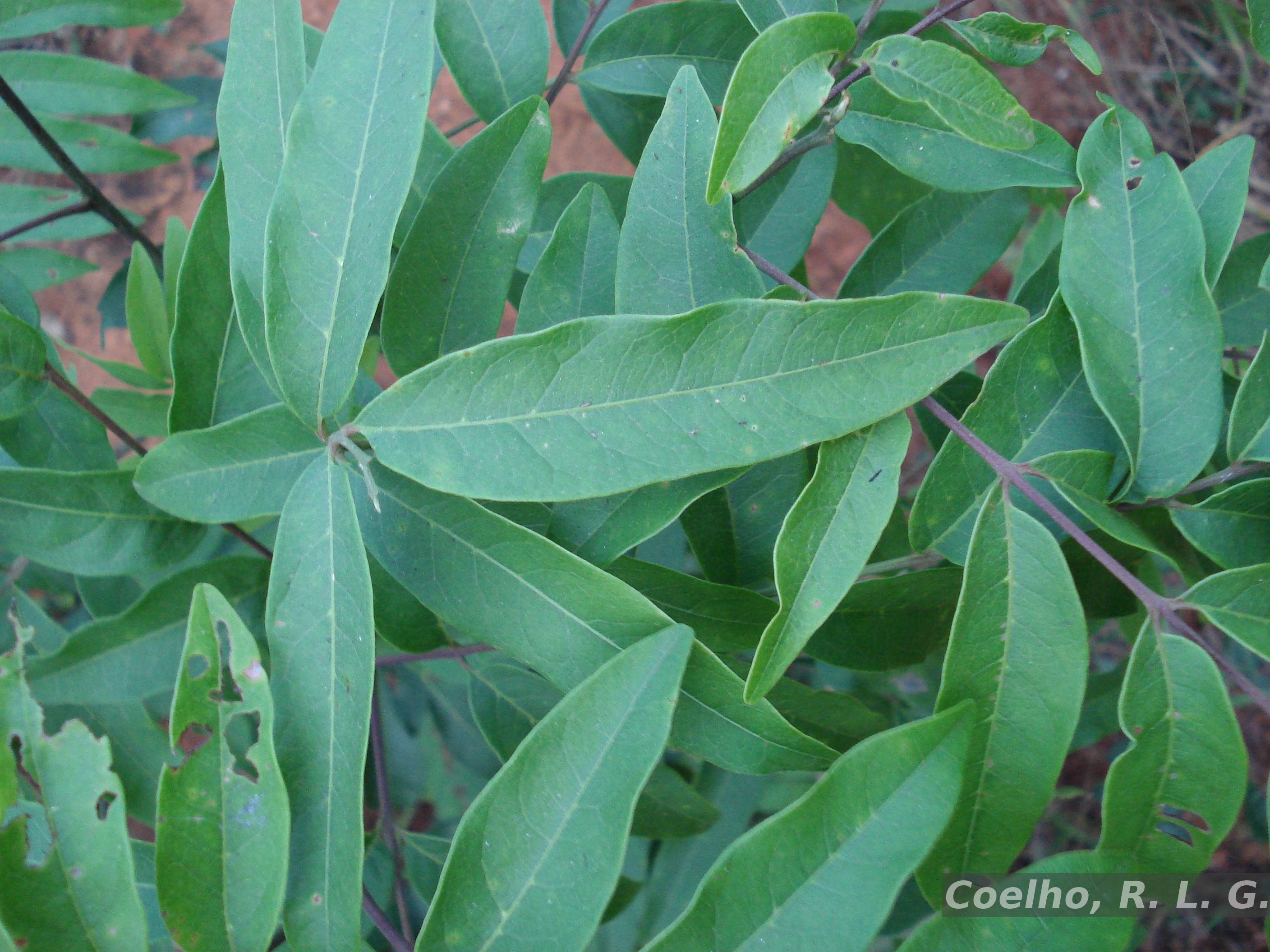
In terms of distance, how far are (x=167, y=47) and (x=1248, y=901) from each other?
3.77 m

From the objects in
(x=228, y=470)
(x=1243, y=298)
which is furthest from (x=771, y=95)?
(x=1243, y=298)

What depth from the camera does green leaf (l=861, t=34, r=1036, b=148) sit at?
742 mm

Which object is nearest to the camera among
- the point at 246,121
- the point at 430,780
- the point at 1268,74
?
the point at 246,121

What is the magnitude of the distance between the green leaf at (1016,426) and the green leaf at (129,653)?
0.74 metres

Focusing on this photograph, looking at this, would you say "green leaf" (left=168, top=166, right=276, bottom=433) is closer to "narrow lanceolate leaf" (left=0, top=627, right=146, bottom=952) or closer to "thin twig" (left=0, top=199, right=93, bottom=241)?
"narrow lanceolate leaf" (left=0, top=627, right=146, bottom=952)

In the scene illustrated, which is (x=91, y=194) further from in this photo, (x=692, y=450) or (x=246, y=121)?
(x=692, y=450)

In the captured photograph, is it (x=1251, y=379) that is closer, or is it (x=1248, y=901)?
(x=1251, y=379)

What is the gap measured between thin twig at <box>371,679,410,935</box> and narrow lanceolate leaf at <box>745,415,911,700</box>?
551 mm

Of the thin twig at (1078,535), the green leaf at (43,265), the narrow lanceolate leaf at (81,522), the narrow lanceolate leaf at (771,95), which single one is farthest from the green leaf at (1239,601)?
the green leaf at (43,265)

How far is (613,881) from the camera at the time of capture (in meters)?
0.68

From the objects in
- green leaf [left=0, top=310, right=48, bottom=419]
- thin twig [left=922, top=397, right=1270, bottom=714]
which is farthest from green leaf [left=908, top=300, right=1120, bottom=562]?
green leaf [left=0, top=310, right=48, bottom=419]

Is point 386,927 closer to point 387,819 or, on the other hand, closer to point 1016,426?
point 387,819

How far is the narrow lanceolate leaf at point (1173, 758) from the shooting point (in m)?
0.72

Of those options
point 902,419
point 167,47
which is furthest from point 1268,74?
point 167,47
